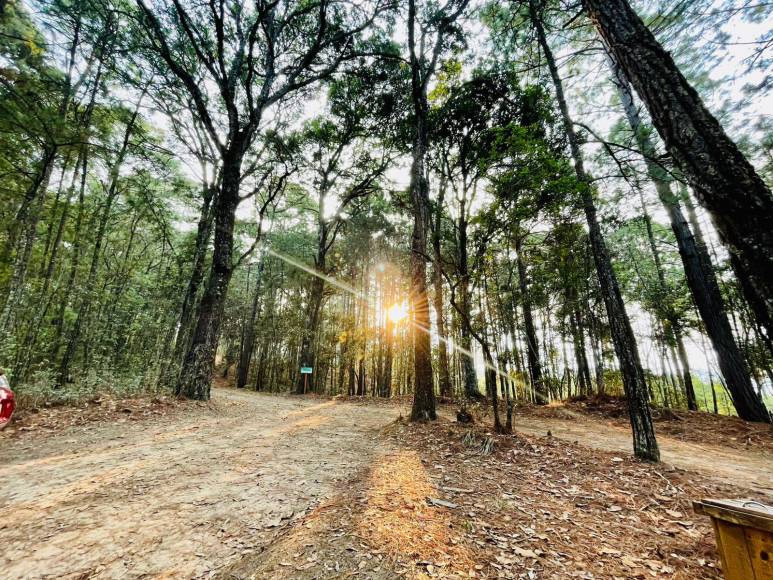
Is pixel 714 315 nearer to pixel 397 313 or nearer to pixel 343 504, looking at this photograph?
pixel 343 504

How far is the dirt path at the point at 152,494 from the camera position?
6.47ft

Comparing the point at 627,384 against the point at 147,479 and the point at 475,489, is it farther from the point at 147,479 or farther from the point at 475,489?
the point at 147,479

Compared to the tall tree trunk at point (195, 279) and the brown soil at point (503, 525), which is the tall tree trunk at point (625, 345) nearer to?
the brown soil at point (503, 525)

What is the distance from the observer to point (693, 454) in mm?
5328

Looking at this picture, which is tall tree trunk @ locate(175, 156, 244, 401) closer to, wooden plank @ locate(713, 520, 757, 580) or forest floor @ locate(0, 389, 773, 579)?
forest floor @ locate(0, 389, 773, 579)

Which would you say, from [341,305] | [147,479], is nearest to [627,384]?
[147,479]

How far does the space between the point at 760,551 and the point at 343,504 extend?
9.25 feet

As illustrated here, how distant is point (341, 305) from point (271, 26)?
17138mm

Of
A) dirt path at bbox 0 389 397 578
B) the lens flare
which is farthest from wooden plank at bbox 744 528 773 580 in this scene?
the lens flare

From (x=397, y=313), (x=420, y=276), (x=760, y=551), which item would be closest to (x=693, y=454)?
(x=760, y=551)

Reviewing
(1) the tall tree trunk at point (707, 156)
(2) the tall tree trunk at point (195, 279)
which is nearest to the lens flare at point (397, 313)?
(2) the tall tree trunk at point (195, 279)

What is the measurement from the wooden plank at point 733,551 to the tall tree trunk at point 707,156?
1125mm

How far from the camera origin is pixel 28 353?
7.10 meters

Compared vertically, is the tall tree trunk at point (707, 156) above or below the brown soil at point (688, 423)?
above
